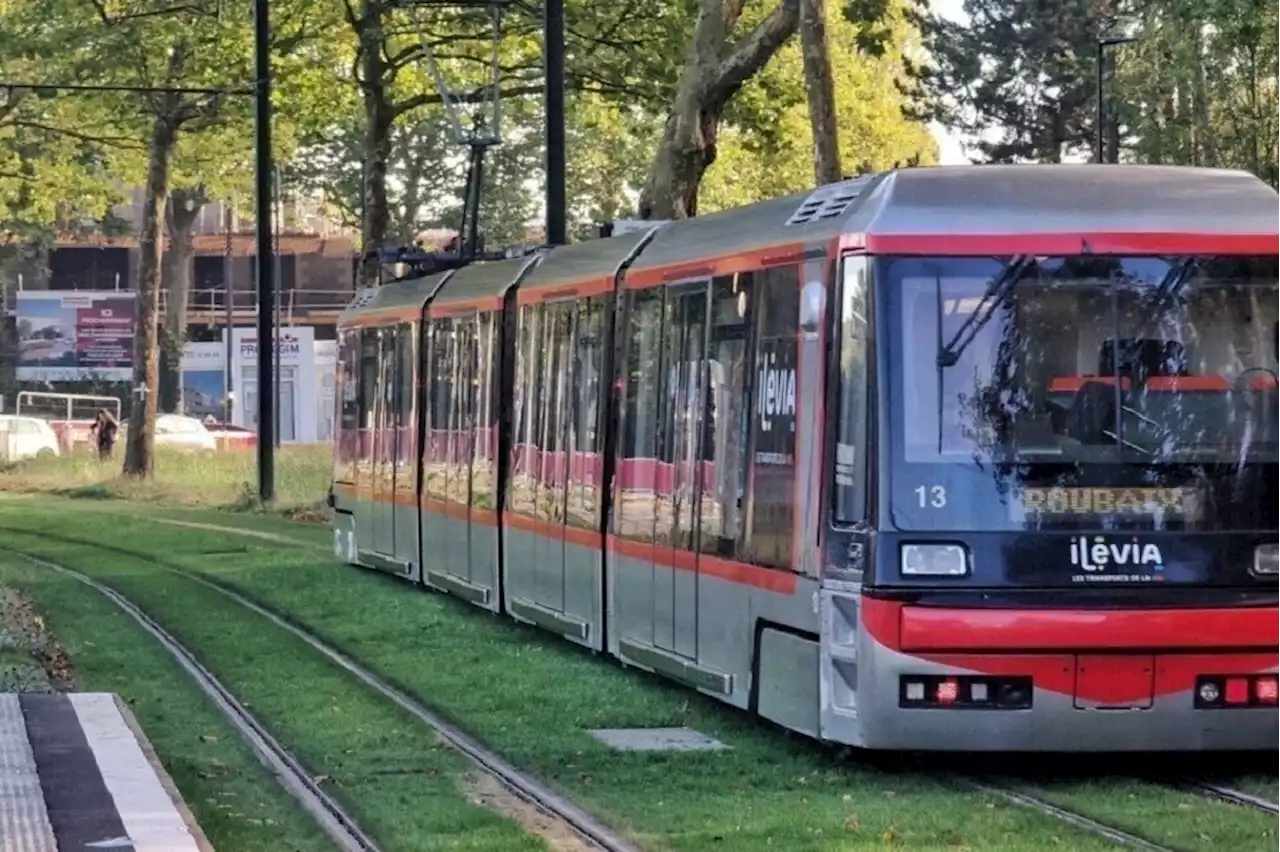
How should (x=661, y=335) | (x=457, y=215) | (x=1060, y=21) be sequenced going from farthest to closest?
(x=457, y=215)
(x=1060, y=21)
(x=661, y=335)

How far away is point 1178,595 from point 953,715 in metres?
1.15

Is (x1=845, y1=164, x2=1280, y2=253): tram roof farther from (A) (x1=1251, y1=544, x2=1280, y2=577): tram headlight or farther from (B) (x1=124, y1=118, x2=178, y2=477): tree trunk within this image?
(B) (x1=124, y1=118, x2=178, y2=477): tree trunk

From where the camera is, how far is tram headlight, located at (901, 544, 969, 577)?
11359 millimetres

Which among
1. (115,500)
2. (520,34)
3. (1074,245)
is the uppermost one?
(520,34)

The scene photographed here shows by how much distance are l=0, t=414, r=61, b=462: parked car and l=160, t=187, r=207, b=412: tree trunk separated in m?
8.01

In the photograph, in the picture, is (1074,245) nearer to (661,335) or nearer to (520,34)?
(661,335)

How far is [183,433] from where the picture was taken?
6669 centimetres

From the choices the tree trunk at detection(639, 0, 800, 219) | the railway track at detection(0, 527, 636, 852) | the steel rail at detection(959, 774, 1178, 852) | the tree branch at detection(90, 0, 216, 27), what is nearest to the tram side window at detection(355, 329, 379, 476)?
the railway track at detection(0, 527, 636, 852)

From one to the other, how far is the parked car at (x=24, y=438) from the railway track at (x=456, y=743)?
36483 mm

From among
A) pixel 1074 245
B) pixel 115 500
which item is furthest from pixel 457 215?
pixel 1074 245

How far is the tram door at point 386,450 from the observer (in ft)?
78.6

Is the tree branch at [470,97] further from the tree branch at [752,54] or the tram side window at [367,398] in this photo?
the tram side window at [367,398]

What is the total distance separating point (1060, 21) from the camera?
62031 millimetres

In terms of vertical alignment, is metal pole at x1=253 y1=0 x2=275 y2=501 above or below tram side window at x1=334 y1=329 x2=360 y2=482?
above
